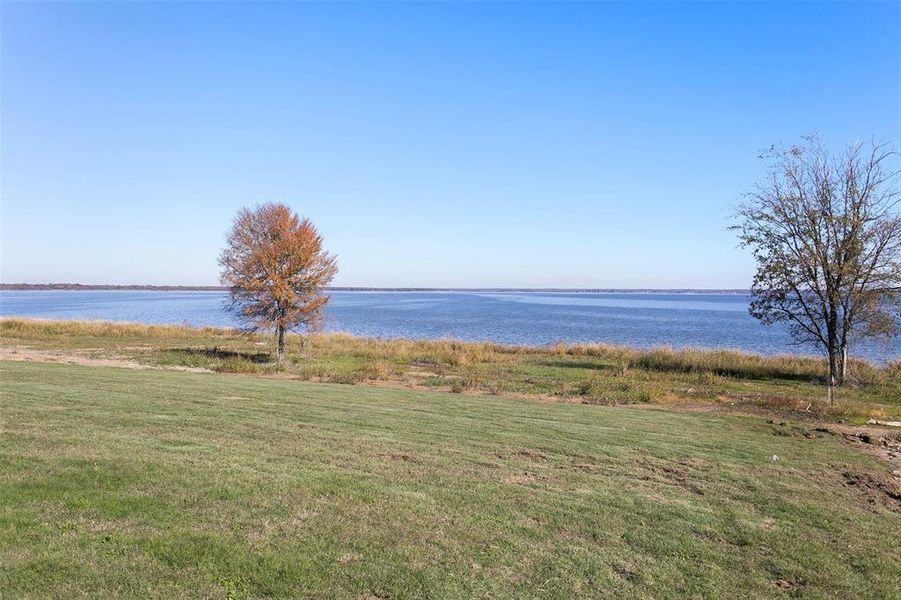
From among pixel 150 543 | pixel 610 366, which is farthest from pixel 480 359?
pixel 150 543

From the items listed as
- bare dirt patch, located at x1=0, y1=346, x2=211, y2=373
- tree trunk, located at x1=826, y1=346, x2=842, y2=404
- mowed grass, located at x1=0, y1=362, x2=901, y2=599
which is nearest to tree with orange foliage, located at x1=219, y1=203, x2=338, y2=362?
bare dirt patch, located at x1=0, y1=346, x2=211, y2=373

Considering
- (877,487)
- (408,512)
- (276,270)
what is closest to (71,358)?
(276,270)

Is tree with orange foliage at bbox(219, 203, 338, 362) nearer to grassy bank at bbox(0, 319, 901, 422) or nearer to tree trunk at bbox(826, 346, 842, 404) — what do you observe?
grassy bank at bbox(0, 319, 901, 422)

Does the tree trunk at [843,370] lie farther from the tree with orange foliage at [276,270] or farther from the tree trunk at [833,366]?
the tree with orange foliage at [276,270]

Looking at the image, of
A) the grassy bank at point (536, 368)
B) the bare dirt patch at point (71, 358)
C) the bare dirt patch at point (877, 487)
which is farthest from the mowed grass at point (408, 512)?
the bare dirt patch at point (71, 358)

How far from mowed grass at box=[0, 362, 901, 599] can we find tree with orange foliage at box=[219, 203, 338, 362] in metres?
20.2

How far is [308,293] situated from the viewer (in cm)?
3328

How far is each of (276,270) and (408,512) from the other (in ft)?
90.1

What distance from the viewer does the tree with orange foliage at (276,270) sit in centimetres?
3181

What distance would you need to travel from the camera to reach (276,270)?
106 ft

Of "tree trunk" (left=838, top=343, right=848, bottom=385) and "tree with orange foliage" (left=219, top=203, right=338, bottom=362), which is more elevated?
"tree with orange foliage" (left=219, top=203, right=338, bottom=362)

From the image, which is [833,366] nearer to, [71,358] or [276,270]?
[276,270]

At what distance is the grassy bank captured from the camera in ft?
→ 70.3

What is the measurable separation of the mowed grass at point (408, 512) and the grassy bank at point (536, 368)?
985 centimetres
